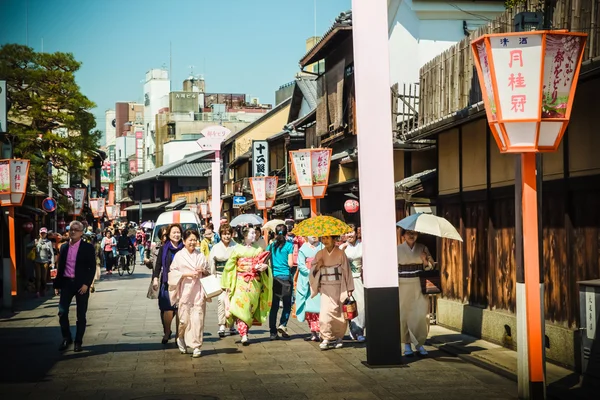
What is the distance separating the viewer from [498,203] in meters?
15.2

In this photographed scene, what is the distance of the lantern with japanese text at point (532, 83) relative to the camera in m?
9.70

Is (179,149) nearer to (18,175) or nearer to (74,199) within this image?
(74,199)

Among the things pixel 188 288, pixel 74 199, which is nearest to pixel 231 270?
pixel 188 288

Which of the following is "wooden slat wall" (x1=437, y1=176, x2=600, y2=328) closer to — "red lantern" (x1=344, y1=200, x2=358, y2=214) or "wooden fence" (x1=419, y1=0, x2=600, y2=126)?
"wooden fence" (x1=419, y1=0, x2=600, y2=126)

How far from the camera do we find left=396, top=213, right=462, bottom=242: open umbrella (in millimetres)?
13797

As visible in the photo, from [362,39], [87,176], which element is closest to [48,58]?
[87,176]

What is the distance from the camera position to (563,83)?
9.82m

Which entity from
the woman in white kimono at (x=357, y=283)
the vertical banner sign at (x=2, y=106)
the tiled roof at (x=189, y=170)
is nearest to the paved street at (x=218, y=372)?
the woman in white kimono at (x=357, y=283)

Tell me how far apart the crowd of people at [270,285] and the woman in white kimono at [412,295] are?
0.02 metres

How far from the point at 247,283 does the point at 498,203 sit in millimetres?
4610

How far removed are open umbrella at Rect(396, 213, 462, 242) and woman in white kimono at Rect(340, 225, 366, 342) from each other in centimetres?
204

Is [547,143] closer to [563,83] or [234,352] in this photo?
[563,83]

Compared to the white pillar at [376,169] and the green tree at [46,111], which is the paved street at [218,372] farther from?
the green tree at [46,111]

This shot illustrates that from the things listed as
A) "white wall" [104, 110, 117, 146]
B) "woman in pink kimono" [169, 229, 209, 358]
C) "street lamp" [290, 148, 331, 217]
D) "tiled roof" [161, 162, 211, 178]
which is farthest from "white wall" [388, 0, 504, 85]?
"white wall" [104, 110, 117, 146]
